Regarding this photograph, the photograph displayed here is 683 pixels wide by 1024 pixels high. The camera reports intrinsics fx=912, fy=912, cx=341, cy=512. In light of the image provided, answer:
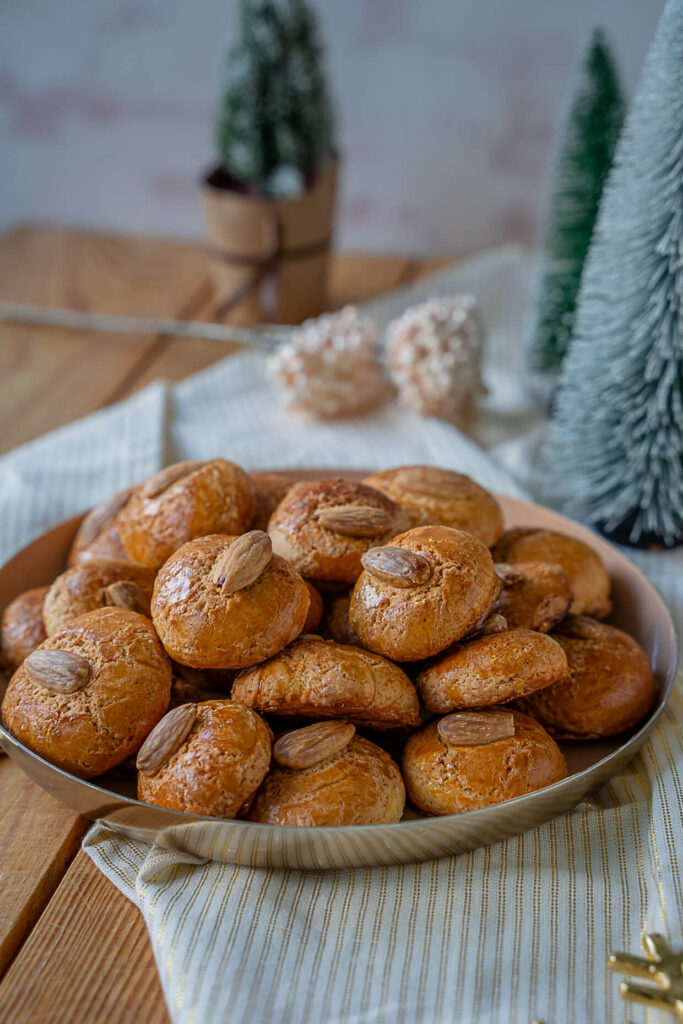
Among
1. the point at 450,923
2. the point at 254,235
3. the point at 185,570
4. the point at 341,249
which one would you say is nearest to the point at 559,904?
the point at 450,923

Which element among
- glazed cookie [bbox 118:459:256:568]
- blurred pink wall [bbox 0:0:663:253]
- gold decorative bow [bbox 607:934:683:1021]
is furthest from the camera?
blurred pink wall [bbox 0:0:663:253]

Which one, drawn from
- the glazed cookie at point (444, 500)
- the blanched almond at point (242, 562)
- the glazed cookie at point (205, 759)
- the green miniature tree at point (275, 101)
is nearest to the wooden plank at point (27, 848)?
the glazed cookie at point (205, 759)

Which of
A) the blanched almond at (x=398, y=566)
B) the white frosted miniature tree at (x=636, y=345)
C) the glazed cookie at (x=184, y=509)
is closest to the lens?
the blanched almond at (x=398, y=566)

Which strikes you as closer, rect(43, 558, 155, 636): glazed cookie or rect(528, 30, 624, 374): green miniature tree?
rect(43, 558, 155, 636): glazed cookie

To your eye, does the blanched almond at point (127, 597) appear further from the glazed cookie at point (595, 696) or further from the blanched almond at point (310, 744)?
the glazed cookie at point (595, 696)

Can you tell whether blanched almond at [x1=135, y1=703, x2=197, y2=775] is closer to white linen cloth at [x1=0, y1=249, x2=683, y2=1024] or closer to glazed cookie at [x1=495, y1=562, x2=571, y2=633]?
white linen cloth at [x1=0, y1=249, x2=683, y2=1024]

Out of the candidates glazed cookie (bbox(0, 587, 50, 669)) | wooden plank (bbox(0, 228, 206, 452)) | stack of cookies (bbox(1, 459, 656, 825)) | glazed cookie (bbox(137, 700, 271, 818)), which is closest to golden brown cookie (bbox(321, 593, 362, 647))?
stack of cookies (bbox(1, 459, 656, 825))

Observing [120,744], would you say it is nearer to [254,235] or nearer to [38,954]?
[38,954]
